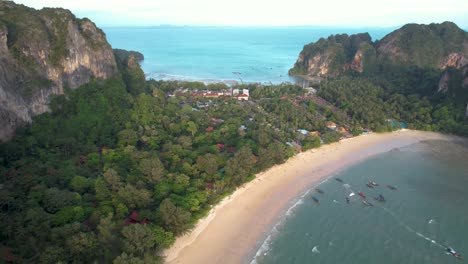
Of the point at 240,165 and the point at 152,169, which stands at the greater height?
the point at 152,169

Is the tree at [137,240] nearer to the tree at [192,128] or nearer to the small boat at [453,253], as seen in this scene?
the tree at [192,128]

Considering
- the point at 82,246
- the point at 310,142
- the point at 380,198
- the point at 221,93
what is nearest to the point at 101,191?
the point at 82,246

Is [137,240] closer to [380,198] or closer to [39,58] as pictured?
[380,198]

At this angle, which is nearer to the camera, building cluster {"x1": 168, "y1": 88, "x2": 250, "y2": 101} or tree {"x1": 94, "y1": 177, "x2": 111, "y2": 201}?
tree {"x1": 94, "y1": 177, "x2": 111, "y2": 201}

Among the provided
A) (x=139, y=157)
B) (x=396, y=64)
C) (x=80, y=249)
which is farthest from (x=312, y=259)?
(x=396, y=64)

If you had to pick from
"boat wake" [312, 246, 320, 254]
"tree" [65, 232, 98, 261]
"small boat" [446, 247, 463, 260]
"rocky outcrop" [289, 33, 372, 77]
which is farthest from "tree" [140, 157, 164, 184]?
"rocky outcrop" [289, 33, 372, 77]

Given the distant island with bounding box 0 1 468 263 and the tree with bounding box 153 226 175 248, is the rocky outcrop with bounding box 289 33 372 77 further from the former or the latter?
the tree with bounding box 153 226 175 248

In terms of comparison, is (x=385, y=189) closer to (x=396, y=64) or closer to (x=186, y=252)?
(x=186, y=252)
